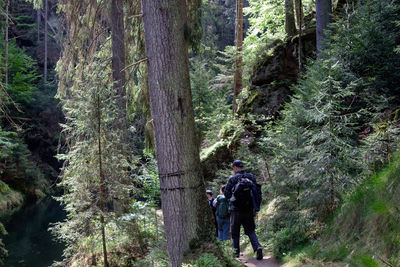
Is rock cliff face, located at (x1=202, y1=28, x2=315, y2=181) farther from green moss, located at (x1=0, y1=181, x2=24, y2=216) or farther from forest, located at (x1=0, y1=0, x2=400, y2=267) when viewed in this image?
green moss, located at (x1=0, y1=181, x2=24, y2=216)

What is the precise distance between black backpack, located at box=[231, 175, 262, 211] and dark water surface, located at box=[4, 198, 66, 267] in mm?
8189

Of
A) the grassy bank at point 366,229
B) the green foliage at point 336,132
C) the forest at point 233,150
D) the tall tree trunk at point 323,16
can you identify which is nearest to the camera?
the grassy bank at point 366,229

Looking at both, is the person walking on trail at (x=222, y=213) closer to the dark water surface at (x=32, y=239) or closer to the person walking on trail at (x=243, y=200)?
the person walking on trail at (x=243, y=200)

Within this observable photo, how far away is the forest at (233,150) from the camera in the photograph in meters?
4.75

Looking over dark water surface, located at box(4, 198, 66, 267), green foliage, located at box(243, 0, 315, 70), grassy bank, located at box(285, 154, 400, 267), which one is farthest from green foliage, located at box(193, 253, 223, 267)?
green foliage, located at box(243, 0, 315, 70)

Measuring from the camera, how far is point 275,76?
11656mm

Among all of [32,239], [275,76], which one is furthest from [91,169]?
[32,239]

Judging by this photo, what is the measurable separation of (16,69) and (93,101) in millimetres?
25158

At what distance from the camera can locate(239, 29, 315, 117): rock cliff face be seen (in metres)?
11.2

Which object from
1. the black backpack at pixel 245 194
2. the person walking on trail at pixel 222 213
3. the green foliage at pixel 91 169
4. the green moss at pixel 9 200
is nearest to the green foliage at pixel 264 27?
the green foliage at pixel 91 169

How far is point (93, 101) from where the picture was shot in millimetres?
7145

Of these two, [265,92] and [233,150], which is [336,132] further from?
[265,92]

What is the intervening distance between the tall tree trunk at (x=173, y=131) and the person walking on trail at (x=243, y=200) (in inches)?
39.4

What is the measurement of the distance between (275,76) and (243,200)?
6.92 meters
